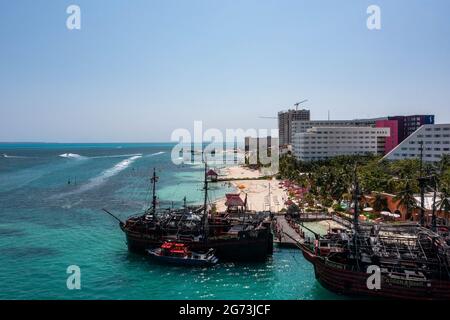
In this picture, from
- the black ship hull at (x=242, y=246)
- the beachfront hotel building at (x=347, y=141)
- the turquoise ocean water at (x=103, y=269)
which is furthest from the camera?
the beachfront hotel building at (x=347, y=141)

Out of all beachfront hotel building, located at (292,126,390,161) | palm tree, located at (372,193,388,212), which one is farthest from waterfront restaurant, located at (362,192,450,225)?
beachfront hotel building, located at (292,126,390,161)

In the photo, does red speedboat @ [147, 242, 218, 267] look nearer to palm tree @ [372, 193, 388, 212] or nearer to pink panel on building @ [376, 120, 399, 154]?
palm tree @ [372, 193, 388, 212]

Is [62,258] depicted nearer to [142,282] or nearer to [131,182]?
[142,282]

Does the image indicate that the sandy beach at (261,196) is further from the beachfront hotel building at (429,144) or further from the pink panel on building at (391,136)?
the pink panel on building at (391,136)

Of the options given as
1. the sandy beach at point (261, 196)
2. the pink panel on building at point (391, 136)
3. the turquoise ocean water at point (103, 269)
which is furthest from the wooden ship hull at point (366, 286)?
the pink panel on building at point (391, 136)

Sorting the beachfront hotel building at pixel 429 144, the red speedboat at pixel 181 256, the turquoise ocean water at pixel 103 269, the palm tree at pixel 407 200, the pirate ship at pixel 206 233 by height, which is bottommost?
the turquoise ocean water at pixel 103 269

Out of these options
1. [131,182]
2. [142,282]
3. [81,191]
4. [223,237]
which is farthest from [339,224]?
[131,182]
